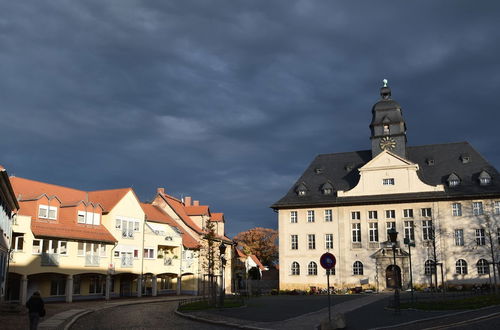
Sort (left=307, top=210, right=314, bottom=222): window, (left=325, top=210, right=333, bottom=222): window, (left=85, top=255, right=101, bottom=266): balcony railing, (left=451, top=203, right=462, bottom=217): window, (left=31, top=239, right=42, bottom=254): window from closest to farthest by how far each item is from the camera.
→ (left=31, top=239, right=42, bottom=254): window < (left=85, top=255, right=101, bottom=266): balcony railing < (left=451, top=203, right=462, bottom=217): window < (left=325, top=210, right=333, bottom=222): window < (left=307, top=210, right=314, bottom=222): window

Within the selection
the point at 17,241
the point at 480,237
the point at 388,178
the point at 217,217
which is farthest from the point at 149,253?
the point at 480,237

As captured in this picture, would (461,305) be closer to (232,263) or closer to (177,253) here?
(177,253)

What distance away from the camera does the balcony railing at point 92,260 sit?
1920 inches

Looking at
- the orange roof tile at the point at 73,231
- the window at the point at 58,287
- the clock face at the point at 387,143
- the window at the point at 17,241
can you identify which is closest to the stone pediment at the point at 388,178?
the clock face at the point at 387,143

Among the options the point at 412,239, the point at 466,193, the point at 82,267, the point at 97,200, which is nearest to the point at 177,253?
the point at 97,200

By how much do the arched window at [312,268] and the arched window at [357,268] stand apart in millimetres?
4651

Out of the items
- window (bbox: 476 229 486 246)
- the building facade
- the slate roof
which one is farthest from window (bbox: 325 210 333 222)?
window (bbox: 476 229 486 246)

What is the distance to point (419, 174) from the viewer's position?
6656cm

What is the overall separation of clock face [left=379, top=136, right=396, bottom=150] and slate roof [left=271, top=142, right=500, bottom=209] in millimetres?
3314

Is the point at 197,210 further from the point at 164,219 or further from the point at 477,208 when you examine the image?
the point at 477,208

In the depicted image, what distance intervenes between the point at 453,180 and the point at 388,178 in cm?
744

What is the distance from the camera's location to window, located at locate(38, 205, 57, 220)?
4639 cm

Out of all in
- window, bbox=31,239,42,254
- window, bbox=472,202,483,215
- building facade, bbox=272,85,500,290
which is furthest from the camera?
window, bbox=472,202,483,215

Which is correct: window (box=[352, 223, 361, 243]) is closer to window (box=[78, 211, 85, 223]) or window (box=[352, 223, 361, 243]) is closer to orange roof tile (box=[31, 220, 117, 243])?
orange roof tile (box=[31, 220, 117, 243])
